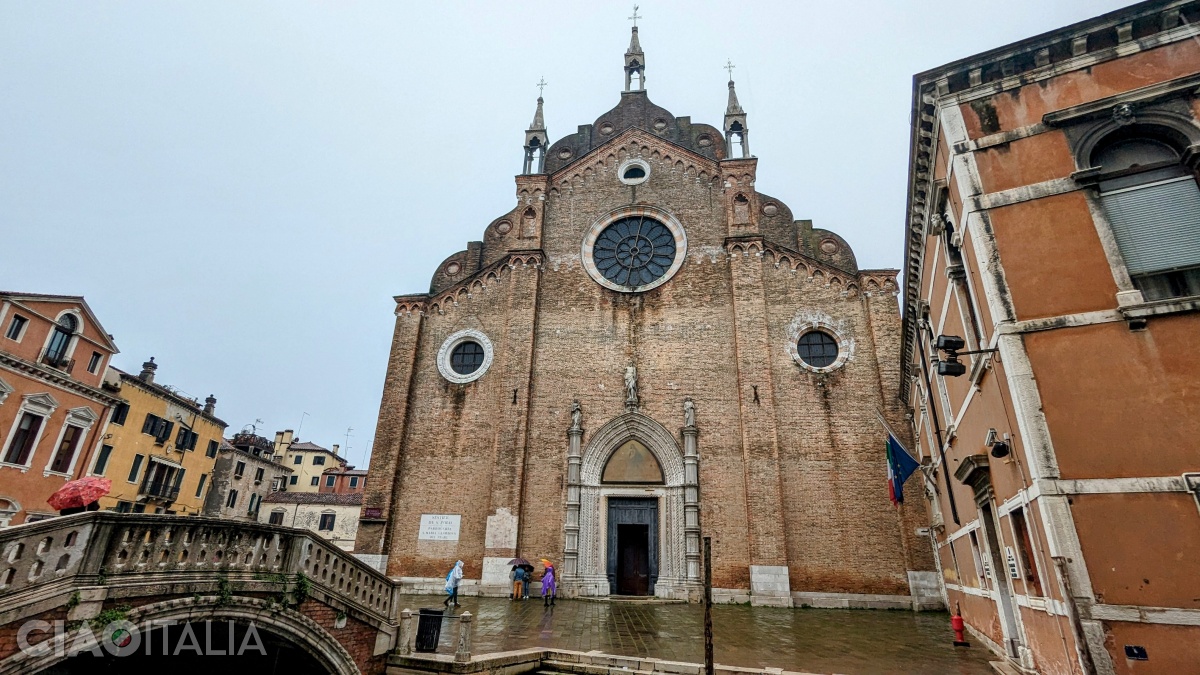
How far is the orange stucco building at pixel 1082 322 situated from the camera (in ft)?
17.2

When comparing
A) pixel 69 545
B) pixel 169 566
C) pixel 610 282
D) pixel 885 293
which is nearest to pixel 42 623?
pixel 69 545

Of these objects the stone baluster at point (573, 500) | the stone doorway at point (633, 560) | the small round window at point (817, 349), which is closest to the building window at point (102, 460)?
the stone baluster at point (573, 500)

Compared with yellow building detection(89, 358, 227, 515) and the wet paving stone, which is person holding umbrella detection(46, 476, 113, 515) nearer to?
the wet paving stone

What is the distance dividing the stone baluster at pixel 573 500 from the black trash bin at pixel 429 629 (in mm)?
7279

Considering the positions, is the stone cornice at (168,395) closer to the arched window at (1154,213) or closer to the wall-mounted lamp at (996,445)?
the wall-mounted lamp at (996,445)

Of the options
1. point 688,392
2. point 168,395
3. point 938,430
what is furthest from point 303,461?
point 938,430

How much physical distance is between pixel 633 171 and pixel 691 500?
11.9m

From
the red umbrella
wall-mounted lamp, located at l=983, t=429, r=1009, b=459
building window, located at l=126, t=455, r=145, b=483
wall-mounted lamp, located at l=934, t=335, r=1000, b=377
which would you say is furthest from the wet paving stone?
building window, located at l=126, t=455, r=145, b=483

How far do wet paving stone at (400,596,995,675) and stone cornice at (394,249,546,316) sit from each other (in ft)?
31.0

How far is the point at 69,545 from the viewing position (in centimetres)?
544

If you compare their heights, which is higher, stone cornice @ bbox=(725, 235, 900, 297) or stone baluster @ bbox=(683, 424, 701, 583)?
stone cornice @ bbox=(725, 235, 900, 297)

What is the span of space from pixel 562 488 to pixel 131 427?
67.3 feet

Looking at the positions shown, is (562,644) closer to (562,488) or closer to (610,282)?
(562,488)

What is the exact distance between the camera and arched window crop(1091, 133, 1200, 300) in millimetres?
5867
